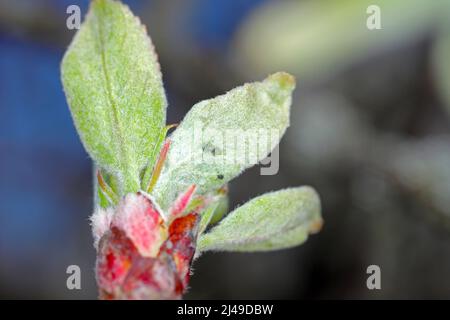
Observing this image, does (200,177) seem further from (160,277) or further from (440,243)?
(440,243)

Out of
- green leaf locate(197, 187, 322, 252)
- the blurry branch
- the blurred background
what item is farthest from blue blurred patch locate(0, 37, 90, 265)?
green leaf locate(197, 187, 322, 252)

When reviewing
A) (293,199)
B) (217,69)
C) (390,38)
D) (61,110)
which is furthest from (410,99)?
(293,199)

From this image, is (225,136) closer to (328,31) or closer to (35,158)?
(328,31)

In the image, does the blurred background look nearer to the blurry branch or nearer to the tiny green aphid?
the blurry branch

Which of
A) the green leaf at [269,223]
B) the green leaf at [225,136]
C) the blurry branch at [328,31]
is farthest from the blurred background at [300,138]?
the green leaf at [225,136]

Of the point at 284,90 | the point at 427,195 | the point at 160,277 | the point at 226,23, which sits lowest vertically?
the point at 427,195

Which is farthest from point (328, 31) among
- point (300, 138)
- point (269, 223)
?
point (269, 223)

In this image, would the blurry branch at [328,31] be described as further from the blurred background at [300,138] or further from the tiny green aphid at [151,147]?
the tiny green aphid at [151,147]

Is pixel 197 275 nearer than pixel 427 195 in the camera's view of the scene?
No
